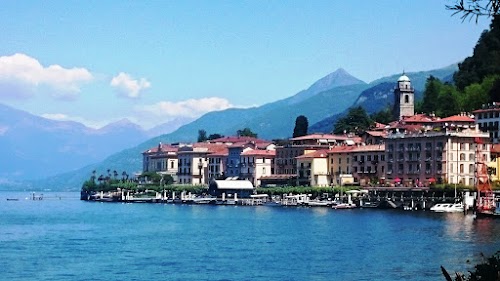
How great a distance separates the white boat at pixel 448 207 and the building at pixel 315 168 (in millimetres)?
32035

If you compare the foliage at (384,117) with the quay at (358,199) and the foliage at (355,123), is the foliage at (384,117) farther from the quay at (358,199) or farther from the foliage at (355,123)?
the quay at (358,199)

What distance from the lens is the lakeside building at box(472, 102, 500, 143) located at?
127125 millimetres

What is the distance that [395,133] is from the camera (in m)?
132

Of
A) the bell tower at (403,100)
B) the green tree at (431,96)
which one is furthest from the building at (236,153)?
the green tree at (431,96)

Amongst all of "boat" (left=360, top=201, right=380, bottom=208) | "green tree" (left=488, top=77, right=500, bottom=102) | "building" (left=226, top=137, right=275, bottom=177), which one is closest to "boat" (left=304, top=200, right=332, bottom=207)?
"boat" (left=360, top=201, right=380, bottom=208)

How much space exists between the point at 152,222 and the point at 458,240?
1510 inches

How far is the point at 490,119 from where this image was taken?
128125 millimetres

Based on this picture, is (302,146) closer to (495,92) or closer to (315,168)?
(315,168)

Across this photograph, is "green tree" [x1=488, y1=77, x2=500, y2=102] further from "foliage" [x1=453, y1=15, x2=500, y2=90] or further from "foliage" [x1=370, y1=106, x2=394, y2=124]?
"foliage" [x1=370, y1=106, x2=394, y2=124]

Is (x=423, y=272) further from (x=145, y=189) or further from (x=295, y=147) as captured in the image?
(x=145, y=189)

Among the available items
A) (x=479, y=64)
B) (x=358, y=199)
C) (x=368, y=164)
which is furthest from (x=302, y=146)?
(x=479, y=64)

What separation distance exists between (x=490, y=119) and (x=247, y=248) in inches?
2817

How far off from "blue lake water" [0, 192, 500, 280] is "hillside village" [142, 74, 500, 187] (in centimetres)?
2310

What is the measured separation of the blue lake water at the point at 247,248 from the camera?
49.2 metres
